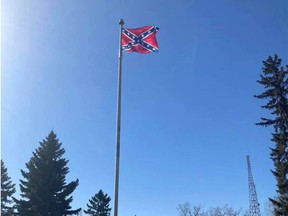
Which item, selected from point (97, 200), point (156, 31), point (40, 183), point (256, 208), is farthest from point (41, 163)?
point (256, 208)

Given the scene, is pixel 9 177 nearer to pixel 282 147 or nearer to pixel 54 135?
pixel 54 135

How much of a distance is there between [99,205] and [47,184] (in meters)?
27.6

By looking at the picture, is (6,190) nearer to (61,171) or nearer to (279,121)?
(61,171)

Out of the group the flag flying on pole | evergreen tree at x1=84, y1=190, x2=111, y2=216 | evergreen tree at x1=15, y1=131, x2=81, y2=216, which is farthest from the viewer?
evergreen tree at x1=84, y1=190, x2=111, y2=216

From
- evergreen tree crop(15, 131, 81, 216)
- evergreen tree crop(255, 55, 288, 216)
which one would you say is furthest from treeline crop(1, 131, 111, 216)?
evergreen tree crop(255, 55, 288, 216)

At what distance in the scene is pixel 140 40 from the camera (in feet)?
63.3

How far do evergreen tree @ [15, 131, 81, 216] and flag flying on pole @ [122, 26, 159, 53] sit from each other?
62.0 feet

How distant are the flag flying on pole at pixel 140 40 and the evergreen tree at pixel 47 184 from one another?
18.9 metres

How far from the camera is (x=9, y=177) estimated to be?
42.7 metres

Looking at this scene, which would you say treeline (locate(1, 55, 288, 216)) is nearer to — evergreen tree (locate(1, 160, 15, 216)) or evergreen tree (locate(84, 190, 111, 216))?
evergreen tree (locate(1, 160, 15, 216))

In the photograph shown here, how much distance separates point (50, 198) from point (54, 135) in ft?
19.7

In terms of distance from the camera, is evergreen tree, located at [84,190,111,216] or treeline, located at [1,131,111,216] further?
evergreen tree, located at [84,190,111,216]

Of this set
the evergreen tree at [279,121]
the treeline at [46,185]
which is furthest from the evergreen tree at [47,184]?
the evergreen tree at [279,121]

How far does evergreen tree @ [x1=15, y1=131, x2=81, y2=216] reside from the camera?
33.3 m
